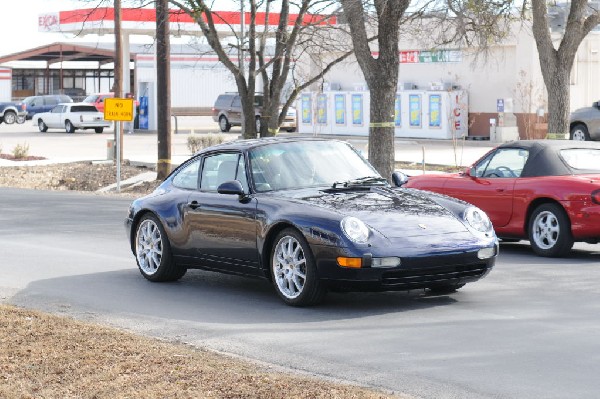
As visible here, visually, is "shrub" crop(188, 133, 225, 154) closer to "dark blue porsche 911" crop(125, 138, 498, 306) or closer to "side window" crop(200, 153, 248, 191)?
"dark blue porsche 911" crop(125, 138, 498, 306)

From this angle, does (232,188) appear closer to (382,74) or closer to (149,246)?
(149,246)

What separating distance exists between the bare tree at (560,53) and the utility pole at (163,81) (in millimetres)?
7787

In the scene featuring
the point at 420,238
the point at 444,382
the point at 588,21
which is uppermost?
the point at 588,21

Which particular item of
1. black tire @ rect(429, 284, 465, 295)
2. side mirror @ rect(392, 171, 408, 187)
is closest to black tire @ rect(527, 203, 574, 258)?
side mirror @ rect(392, 171, 408, 187)

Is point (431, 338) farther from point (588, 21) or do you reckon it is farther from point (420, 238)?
point (588, 21)

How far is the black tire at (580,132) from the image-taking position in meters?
34.9

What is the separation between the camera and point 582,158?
13805 mm

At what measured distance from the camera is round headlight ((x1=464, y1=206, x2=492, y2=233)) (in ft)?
33.6

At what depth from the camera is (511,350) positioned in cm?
805

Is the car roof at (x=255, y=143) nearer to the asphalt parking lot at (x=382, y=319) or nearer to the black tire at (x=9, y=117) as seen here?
the asphalt parking lot at (x=382, y=319)

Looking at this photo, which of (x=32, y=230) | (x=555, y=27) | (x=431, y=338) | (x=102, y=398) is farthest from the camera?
(x=555, y=27)

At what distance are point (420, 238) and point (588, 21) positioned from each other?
14502 millimetres

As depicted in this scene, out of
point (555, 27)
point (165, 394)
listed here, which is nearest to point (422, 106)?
point (555, 27)

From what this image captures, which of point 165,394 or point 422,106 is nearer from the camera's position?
point 165,394
